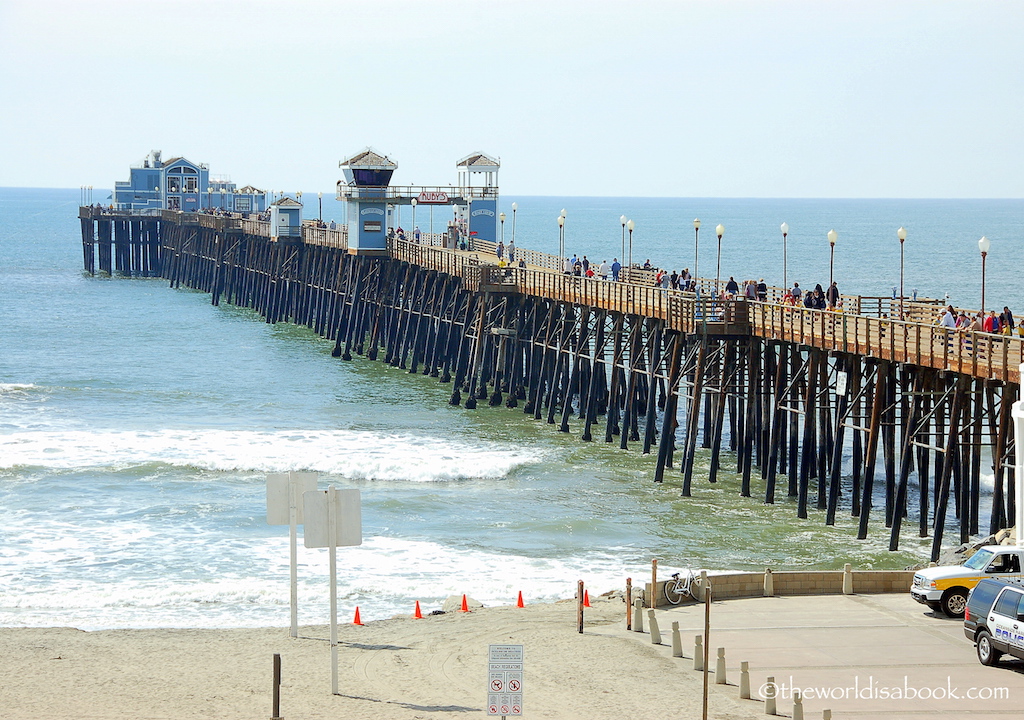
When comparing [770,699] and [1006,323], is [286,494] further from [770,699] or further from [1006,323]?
[1006,323]

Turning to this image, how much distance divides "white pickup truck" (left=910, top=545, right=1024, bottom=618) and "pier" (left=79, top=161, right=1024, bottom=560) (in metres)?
4.85

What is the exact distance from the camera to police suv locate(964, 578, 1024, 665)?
17156 millimetres

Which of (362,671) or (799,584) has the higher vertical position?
(799,584)

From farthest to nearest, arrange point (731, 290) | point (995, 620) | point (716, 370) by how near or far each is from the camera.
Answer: point (731, 290) → point (716, 370) → point (995, 620)

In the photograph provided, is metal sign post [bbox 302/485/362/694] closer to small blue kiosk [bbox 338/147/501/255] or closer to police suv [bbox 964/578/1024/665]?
police suv [bbox 964/578/1024/665]

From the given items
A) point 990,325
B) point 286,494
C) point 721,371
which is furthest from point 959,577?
point 721,371

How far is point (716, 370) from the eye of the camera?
35.6m

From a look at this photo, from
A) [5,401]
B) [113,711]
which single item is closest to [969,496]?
[113,711]

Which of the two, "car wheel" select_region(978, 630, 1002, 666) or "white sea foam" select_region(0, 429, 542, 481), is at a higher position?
"car wheel" select_region(978, 630, 1002, 666)

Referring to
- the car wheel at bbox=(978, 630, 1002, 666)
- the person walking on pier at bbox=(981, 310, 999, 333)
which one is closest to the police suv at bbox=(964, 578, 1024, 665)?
the car wheel at bbox=(978, 630, 1002, 666)

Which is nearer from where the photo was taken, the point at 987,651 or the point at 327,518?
the point at 327,518

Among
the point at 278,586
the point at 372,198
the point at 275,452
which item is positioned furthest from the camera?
the point at 372,198

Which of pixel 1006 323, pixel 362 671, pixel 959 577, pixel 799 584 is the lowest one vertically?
pixel 362 671

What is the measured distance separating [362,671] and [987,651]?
7863 mm
